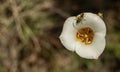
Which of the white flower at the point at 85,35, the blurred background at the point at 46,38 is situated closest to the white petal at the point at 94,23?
the white flower at the point at 85,35

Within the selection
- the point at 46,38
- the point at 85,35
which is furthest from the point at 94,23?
the point at 46,38

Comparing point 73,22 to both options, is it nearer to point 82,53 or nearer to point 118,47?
point 82,53

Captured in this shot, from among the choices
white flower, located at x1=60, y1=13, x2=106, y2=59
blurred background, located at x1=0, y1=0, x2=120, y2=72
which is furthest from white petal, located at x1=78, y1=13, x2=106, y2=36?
blurred background, located at x1=0, y1=0, x2=120, y2=72

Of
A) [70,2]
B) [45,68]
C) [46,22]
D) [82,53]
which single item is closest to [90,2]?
[70,2]

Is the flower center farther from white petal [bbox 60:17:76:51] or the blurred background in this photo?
the blurred background

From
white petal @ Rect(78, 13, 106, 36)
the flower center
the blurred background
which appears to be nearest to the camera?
white petal @ Rect(78, 13, 106, 36)

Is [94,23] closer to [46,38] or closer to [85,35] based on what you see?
[85,35]

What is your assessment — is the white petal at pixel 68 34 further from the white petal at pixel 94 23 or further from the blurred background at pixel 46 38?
the blurred background at pixel 46 38
